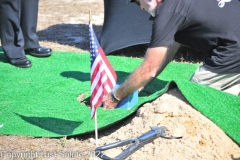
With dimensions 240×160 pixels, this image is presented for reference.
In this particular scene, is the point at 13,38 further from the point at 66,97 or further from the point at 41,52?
the point at 66,97

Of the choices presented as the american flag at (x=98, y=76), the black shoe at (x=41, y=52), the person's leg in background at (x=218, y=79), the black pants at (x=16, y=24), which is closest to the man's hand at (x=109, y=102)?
the american flag at (x=98, y=76)

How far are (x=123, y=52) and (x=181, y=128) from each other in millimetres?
3286

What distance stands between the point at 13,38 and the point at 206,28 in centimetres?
311

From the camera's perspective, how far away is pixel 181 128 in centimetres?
415

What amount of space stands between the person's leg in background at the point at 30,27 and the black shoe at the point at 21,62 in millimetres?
352

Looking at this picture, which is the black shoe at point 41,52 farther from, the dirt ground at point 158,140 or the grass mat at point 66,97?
the dirt ground at point 158,140

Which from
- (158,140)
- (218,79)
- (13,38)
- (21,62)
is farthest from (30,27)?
(158,140)

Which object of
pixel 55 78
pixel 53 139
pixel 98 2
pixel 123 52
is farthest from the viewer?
pixel 98 2

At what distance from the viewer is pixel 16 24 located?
6.58 metres

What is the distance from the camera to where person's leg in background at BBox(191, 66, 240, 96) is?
4.56 metres

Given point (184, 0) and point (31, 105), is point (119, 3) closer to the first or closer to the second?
point (31, 105)

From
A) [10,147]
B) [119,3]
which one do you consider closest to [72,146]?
[10,147]

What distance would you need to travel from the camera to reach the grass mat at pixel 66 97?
4.28 m

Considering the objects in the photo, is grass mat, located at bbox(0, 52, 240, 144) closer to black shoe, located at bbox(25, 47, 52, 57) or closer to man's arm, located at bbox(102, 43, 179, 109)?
black shoe, located at bbox(25, 47, 52, 57)
